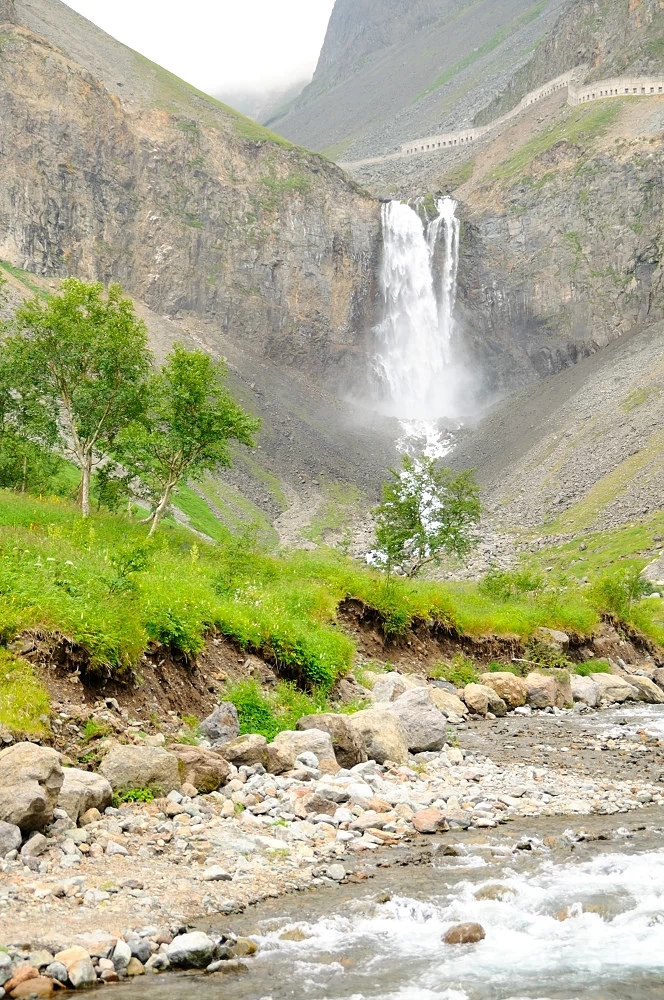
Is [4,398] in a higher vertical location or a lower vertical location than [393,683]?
higher

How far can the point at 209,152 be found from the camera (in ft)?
414

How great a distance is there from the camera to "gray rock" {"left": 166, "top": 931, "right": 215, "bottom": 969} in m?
7.08

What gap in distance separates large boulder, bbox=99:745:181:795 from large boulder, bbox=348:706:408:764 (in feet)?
15.2

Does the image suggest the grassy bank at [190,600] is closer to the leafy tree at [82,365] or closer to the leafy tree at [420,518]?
the leafy tree at [82,365]

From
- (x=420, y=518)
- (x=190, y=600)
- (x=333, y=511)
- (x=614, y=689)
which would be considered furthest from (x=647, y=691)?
(x=333, y=511)

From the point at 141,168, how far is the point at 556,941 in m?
127

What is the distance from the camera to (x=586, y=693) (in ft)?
83.5

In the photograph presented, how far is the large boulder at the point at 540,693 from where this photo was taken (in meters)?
23.8

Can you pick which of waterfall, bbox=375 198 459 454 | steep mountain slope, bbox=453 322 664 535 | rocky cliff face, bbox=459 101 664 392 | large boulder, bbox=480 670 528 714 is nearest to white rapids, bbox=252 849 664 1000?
large boulder, bbox=480 670 528 714

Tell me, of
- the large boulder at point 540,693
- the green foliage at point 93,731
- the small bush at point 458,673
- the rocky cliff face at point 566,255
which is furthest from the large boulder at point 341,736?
the rocky cliff face at point 566,255

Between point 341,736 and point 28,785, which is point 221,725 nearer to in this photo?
point 341,736

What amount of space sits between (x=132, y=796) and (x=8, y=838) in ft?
7.42

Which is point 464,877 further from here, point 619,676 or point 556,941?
point 619,676

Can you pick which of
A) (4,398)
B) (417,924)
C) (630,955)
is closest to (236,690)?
(417,924)
